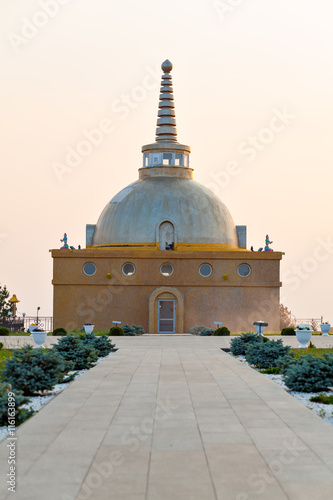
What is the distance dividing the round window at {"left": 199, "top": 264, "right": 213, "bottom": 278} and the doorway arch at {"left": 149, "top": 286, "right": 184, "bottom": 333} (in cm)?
184

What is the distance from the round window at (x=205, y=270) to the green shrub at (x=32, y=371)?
90.9 ft

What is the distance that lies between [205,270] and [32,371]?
29.0 meters

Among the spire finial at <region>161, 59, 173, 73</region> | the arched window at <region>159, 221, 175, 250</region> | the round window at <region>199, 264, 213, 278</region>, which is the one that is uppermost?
the spire finial at <region>161, 59, 173, 73</region>

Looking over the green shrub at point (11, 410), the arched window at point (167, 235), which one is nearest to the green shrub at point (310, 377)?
the green shrub at point (11, 410)

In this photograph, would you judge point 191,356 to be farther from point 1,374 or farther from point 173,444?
point 173,444

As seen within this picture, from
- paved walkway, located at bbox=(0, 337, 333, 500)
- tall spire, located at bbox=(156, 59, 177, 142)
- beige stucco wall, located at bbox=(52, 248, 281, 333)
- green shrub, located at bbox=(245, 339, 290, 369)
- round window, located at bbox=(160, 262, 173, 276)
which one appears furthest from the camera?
tall spire, located at bbox=(156, 59, 177, 142)

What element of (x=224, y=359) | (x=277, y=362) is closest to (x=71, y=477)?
(x=277, y=362)

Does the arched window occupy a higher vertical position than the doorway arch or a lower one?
higher

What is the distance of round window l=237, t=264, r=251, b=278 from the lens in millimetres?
42969

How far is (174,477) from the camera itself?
7.39 metres

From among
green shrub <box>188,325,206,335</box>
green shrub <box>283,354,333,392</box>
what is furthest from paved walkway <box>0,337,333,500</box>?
green shrub <box>188,325,206,335</box>

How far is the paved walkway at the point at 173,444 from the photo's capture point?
7.01 m

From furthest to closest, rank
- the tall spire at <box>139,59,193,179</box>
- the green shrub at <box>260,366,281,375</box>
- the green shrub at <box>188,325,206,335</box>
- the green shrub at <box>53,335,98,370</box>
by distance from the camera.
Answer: the tall spire at <box>139,59,193,179</box>
the green shrub at <box>188,325,206,335</box>
the green shrub at <box>53,335,98,370</box>
the green shrub at <box>260,366,281,375</box>

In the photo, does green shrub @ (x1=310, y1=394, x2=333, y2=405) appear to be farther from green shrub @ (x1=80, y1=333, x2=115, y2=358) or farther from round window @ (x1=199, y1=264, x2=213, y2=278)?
round window @ (x1=199, y1=264, x2=213, y2=278)
